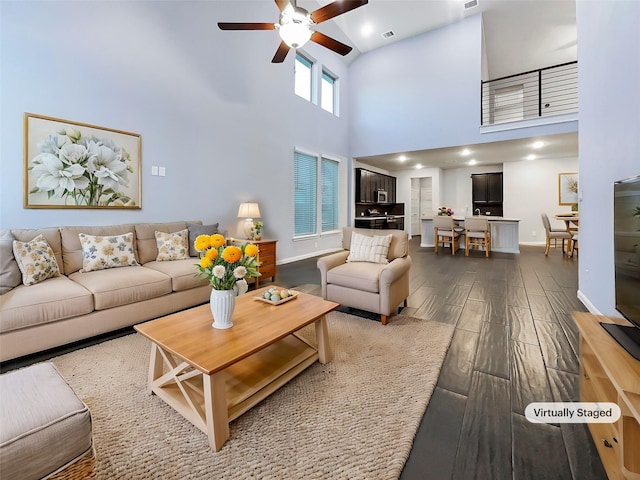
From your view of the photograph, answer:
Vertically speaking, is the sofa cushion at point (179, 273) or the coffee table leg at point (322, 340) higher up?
the sofa cushion at point (179, 273)

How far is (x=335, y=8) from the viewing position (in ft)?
7.75

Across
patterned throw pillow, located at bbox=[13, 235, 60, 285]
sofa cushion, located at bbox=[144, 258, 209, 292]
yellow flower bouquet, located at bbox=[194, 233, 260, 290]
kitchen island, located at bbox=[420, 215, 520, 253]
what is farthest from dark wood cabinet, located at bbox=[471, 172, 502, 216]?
patterned throw pillow, located at bbox=[13, 235, 60, 285]

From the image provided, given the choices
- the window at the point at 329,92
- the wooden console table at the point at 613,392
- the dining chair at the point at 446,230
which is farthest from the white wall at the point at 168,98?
the wooden console table at the point at 613,392

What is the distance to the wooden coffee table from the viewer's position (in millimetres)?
1319

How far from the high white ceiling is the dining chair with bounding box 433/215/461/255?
5.45 ft

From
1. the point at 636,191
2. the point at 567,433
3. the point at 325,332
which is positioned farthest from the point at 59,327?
the point at 636,191

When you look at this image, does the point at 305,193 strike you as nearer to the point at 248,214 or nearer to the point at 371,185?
the point at 248,214

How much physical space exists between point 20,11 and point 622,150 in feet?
17.1

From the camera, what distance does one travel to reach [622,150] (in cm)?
207

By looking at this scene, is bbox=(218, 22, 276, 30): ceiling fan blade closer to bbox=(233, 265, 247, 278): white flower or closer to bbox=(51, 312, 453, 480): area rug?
bbox=(233, 265, 247, 278): white flower

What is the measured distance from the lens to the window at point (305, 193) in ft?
19.5

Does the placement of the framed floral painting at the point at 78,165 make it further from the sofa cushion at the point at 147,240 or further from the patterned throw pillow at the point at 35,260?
the patterned throw pillow at the point at 35,260

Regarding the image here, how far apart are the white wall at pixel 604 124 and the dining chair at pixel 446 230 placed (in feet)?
11.2

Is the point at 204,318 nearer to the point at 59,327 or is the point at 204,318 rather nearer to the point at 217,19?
the point at 59,327
